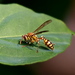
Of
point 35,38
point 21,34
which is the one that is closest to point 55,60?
point 35,38

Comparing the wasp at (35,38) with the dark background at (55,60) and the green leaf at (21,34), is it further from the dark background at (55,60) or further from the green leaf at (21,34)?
the dark background at (55,60)

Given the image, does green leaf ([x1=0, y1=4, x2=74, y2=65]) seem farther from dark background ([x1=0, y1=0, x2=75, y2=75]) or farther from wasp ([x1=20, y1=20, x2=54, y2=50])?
dark background ([x1=0, y1=0, x2=75, y2=75])

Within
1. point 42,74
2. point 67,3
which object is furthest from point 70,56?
point 67,3

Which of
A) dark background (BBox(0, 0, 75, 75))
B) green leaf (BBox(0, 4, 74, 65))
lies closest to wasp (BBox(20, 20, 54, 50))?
green leaf (BBox(0, 4, 74, 65))

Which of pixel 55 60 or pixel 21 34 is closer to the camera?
pixel 21 34

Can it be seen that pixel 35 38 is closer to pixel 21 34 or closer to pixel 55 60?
pixel 21 34
